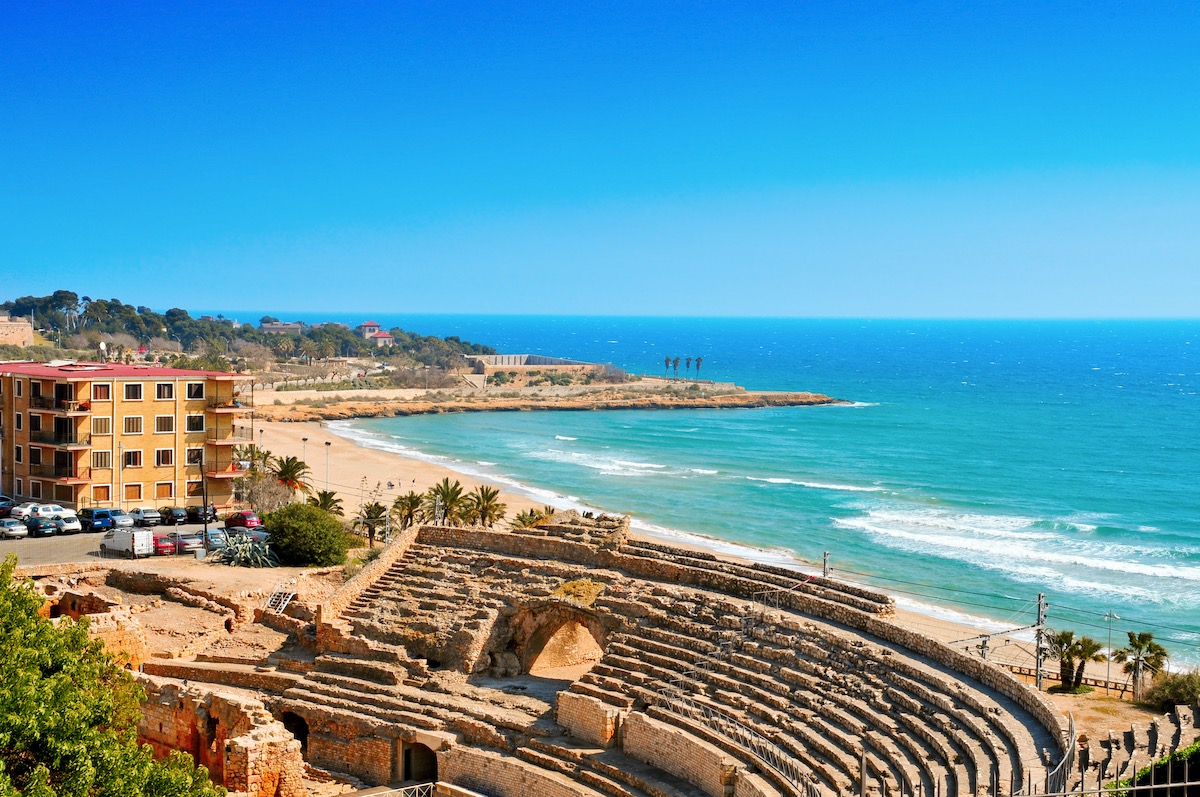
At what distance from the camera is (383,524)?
161 feet

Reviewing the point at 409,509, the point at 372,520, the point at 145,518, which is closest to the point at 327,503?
the point at 372,520

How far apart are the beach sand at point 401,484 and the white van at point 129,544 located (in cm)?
1899

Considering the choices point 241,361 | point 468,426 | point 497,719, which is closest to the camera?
point 497,719

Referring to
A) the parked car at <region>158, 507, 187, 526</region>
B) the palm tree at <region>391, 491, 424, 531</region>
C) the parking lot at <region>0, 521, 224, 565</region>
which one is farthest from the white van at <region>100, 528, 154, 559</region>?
the palm tree at <region>391, 491, 424, 531</region>

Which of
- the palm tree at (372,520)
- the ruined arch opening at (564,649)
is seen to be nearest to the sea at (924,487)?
the palm tree at (372,520)

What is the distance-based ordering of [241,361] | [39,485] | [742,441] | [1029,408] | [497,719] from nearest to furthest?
[497,719], [39,485], [742,441], [1029,408], [241,361]

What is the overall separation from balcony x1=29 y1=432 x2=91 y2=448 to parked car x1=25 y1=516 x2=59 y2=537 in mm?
3841

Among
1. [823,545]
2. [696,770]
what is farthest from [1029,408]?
Answer: [696,770]

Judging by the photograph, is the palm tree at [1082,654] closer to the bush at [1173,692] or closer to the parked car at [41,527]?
the bush at [1173,692]

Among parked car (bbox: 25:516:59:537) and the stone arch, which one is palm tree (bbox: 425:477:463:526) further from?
the stone arch

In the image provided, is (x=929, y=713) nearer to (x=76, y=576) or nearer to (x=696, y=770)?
(x=696, y=770)

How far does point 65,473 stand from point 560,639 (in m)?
25.5

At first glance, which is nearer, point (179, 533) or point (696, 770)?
point (696, 770)

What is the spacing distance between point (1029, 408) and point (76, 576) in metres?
113
